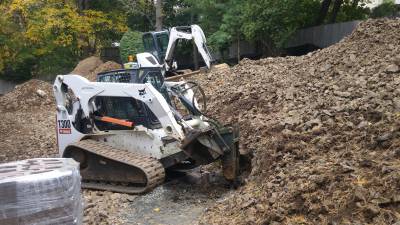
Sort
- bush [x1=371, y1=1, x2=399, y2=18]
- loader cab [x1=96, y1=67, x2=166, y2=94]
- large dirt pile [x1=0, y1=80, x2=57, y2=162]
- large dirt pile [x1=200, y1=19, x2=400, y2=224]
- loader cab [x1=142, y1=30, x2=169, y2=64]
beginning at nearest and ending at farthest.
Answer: large dirt pile [x1=200, y1=19, x2=400, y2=224] < loader cab [x1=96, y1=67, x2=166, y2=94] < large dirt pile [x1=0, y1=80, x2=57, y2=162] < loader cab [x1=142, y1=30, x2=169, y2=64] < bush [x1=371, y1=1, x2=399, y2=18]

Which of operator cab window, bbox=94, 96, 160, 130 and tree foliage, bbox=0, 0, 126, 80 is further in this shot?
tree foliage, bbox=0, 0, 126, 80

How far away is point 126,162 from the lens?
324 inches

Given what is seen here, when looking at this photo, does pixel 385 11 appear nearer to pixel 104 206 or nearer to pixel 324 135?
pixel 324 135

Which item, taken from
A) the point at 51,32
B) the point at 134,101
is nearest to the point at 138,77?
the point at 134,101

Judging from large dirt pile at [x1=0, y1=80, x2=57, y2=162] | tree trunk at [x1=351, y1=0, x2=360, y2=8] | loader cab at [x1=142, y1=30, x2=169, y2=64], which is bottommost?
large dirt pile at [x1=0, y1=80, x2=57, y2=162]

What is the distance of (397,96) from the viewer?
7492 mm

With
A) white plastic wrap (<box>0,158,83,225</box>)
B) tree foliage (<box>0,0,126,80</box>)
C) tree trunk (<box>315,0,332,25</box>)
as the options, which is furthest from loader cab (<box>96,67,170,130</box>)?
tree foliage (<box>0,0,126,80</box>)

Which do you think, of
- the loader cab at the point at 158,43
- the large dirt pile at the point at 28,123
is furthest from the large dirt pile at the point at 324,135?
the large dirt pile at the point at 28,123

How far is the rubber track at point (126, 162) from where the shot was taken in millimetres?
8039

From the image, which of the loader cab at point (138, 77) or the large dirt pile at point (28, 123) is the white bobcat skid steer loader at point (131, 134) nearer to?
the loader cab at point (138, 77)

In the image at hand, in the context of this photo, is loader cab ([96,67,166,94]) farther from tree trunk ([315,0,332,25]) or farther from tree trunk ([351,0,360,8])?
tree trunk ([351,0,360,8])

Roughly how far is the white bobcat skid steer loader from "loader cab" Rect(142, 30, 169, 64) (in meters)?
5.33

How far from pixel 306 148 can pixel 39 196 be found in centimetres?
437

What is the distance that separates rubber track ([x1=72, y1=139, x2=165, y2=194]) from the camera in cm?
804
